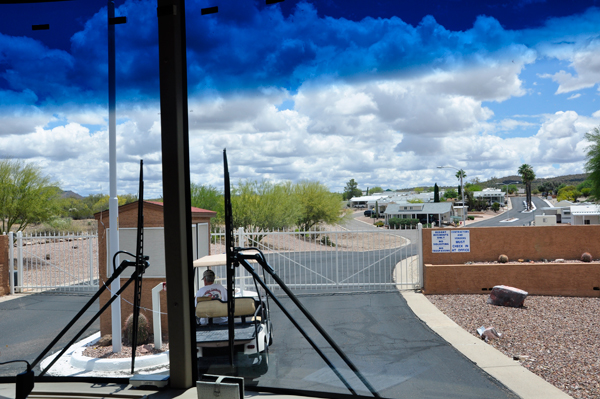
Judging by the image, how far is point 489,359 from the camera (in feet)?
16.8

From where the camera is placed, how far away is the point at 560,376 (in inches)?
169

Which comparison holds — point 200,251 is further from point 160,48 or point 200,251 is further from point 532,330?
point 532,330

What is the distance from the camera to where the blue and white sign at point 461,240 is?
11078 millimetres

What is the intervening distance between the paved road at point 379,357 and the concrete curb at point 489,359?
4.5 inches

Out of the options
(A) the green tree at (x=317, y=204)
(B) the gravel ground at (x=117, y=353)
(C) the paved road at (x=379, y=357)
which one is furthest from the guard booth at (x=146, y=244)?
(A) the green tree at (x=317, y=204)

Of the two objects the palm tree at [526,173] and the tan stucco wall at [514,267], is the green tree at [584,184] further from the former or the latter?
the tan stucco wall at [514,267]

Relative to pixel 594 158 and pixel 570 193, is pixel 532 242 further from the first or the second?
pixel 594 158

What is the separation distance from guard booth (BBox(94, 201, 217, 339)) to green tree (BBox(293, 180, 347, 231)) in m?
19.1

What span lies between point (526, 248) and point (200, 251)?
29.6 feet

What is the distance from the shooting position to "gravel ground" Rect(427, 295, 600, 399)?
4.37 metres

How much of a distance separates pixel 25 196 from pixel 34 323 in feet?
20.4

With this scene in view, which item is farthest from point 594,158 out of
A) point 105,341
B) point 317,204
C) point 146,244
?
point 317,204

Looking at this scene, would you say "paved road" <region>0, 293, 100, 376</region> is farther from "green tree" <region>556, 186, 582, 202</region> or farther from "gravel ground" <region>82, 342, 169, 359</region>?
"green tree" <region>556, 186, 582, 202</region>

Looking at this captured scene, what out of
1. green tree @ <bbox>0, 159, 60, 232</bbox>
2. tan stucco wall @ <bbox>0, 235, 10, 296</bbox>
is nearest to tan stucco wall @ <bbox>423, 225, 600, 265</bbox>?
tan stucco wall @ <bbox>0, 235, 10, 296</bbox>
